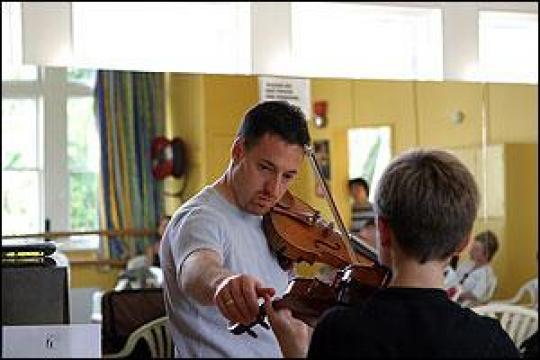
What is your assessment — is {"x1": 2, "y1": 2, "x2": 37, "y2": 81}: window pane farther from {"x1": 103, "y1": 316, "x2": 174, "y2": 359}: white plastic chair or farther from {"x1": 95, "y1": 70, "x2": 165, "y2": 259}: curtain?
{"x1": 103, "y1": 316, "x2": 174, "y2": 359}: white plastic chair

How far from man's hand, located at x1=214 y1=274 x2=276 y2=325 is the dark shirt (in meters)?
0.15

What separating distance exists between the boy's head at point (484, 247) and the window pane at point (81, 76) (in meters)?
1.96

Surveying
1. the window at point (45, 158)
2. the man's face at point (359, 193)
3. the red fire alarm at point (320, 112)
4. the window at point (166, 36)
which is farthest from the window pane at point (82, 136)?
the man's face at point (359, 193)

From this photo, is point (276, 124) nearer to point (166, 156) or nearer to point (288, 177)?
point (288, 177)

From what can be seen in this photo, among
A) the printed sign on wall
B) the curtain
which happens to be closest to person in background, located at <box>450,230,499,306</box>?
the printed sign on wall

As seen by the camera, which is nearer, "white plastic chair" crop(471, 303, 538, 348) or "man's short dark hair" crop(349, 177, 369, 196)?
"white plastic chair" crop(471, 303, 538, 348)

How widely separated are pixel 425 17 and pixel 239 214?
336 cm

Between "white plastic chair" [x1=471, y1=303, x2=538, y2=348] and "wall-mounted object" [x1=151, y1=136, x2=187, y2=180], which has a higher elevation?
"wall-mounted object" [x1=151, y1=136, x2=187, y2=180]

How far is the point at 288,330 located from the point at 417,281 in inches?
9.0

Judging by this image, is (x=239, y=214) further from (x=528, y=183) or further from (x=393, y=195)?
(x=528, y=183)

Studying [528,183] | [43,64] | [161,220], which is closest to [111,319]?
[161,220]

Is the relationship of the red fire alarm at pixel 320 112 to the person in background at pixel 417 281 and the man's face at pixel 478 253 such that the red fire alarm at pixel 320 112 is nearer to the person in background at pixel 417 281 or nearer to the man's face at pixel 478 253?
the man's face at pixel 478 253

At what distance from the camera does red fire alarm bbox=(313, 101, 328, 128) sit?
13.9 ft

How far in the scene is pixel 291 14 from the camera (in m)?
4.91
